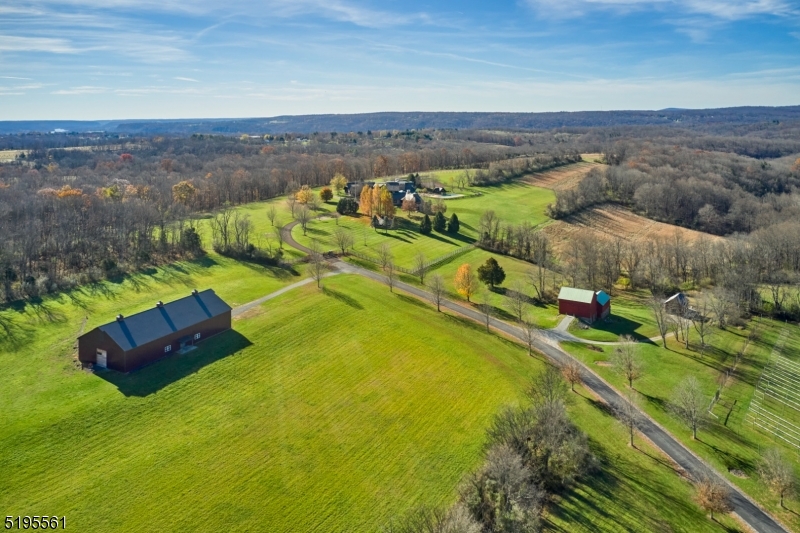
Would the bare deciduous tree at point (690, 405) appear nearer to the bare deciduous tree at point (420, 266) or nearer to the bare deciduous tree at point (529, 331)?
the bare deciduous tree at point (529, 331)

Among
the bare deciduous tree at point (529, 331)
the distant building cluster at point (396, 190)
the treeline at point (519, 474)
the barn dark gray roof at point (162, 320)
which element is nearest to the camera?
the treeline at point (519, 474)

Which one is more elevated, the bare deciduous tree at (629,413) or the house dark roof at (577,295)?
the house dark roof at (577,295)

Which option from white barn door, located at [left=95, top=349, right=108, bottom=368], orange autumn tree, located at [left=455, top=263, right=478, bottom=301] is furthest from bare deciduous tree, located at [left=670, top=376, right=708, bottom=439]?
white barn door, located at [left=95, top=349, right=108, bottom=368]

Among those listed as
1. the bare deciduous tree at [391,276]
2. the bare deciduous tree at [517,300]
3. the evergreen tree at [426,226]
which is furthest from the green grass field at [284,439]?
the evergreen tree at [426,226]

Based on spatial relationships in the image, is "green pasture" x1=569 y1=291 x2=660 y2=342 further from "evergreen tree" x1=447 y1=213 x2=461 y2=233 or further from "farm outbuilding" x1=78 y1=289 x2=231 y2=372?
"farm outbuilding" x1=78 y1=289 x2=231 y2=372

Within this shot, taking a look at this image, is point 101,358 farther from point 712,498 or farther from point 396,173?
point 396,173

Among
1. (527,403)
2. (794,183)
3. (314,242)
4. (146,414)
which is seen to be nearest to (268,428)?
(146,414)

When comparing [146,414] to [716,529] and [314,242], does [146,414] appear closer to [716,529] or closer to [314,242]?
[716,529]
